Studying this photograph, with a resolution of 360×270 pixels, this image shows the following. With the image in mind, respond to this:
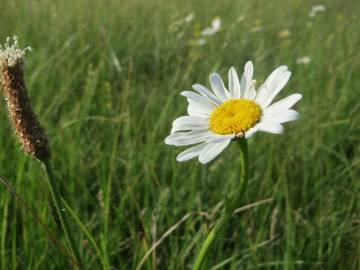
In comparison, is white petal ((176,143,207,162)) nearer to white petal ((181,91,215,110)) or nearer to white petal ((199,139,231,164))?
white petal ((199,139,231,164))

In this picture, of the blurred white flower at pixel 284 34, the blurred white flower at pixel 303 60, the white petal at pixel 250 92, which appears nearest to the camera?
the white petal at pixel 250 92

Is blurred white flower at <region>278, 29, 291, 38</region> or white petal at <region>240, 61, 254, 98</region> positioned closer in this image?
white petal at <region>240, 61, 254, 98</region>

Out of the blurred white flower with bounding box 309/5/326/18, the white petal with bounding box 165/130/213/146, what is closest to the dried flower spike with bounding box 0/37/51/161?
the white petal with bounding box 165/130/213/146

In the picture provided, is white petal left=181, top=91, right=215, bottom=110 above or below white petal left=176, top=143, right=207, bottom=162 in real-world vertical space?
above

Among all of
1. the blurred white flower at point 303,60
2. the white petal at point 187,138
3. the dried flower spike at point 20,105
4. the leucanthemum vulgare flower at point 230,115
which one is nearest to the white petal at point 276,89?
the leucanthemum vulgare flower at point 230,115

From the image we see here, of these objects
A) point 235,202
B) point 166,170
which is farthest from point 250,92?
point 166,170

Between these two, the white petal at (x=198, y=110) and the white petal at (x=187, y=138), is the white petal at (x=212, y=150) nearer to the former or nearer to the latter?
the white petal at (x=187, y=138)

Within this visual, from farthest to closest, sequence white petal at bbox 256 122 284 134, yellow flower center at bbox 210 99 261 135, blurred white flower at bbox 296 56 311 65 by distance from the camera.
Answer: blurred white flower at bbox 296 56 311 65, yellow flower center at bbox 210 99 261 135, white petal at bbox 256 122 284 134

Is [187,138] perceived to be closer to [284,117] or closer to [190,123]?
[190,123]
